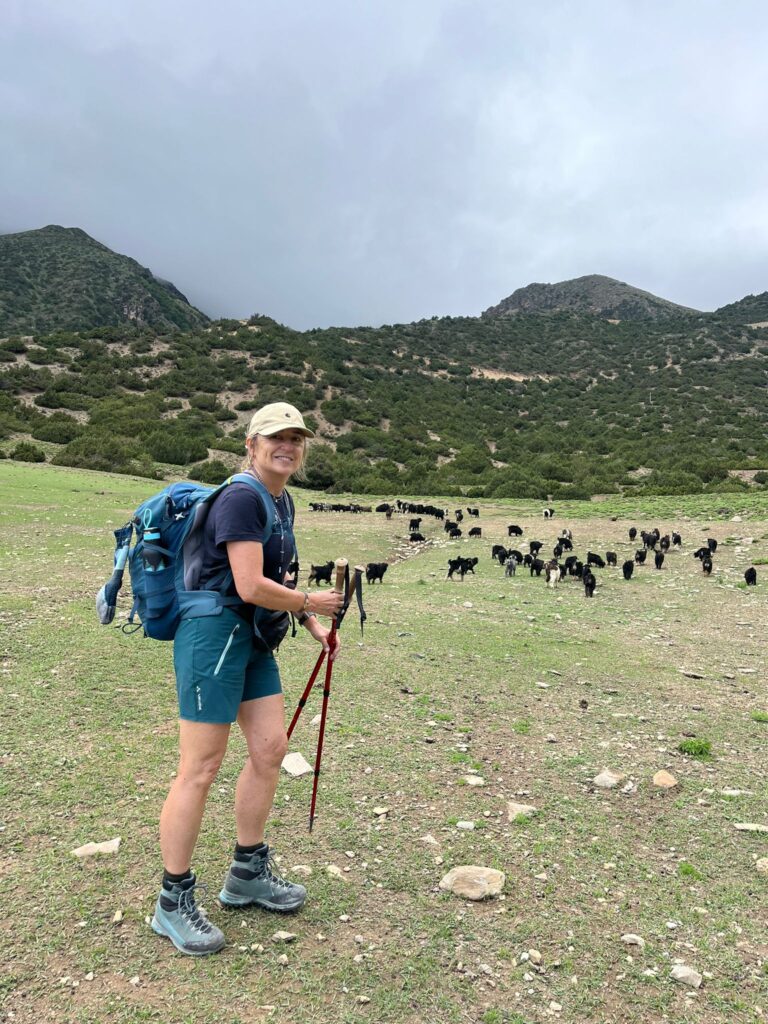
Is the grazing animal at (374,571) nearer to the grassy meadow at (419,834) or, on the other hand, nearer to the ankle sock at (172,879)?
the grassy meadow at (419,834)

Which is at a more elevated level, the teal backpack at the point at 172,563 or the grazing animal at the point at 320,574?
the teal backpack at the point at 172,563

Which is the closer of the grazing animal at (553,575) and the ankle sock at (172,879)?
the ankle sock at (172,879)

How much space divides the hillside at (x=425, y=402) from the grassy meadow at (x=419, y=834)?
1109 inches

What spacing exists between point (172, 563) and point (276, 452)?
0.70 m

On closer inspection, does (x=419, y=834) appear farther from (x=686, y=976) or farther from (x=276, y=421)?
(x=276, y=421)

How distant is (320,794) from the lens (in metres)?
4.23

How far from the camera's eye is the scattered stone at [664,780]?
460 cm

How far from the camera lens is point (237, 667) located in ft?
8.98

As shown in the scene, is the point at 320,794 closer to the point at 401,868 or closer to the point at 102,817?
the point at 401,868

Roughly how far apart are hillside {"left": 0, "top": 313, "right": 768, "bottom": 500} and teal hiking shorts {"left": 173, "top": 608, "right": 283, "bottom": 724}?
3172 cm

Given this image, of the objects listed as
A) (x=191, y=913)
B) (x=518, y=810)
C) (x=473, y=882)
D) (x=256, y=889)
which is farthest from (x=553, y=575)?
(x=191, y=913)

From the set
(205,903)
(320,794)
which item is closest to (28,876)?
(205,903)

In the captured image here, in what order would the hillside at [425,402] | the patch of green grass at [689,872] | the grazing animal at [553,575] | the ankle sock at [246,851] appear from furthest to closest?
the hillside at [425,402] < the grazing animal at [553,575] < the patch of green grass at [689,872] < the ankle sock at [246,851]

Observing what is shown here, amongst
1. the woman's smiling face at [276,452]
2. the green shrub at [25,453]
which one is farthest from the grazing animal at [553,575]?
the green shrub at [25,453]
